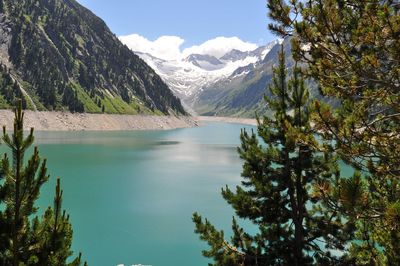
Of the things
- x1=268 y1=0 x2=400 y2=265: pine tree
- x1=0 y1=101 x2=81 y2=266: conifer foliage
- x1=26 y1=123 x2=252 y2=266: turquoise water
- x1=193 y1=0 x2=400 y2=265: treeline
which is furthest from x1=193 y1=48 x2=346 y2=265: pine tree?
x1=26 y1=123 x2=252 y2=266: turquoise water

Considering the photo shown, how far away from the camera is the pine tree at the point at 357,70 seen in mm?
7934

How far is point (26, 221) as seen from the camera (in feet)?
29.0

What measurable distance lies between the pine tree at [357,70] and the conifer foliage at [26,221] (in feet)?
20.7

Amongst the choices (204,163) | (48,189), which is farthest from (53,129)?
(48,189)

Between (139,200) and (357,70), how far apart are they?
46505 millimetres

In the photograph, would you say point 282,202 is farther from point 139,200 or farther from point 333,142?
point 139,200

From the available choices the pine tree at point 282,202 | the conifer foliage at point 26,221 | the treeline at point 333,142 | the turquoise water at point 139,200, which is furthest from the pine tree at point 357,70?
the turquoise water at point 139,200

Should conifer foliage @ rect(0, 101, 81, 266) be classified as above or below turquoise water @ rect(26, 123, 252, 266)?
above

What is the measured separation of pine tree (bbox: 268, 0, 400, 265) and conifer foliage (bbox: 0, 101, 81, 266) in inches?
249

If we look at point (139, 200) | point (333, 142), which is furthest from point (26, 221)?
point (139, 200)

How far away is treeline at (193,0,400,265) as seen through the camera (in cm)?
811

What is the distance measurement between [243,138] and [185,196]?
38443mm

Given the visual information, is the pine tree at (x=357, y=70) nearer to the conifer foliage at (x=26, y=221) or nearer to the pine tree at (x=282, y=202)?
the pine tree at (x=282, y=202)

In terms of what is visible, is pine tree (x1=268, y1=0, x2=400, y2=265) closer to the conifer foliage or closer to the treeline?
the treeline
